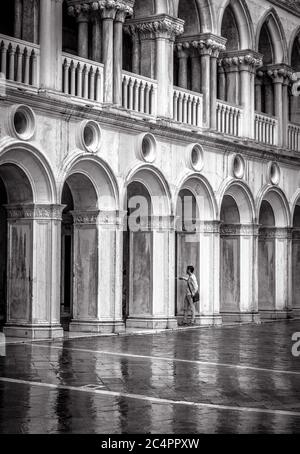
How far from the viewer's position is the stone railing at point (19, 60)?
17250 millimetres

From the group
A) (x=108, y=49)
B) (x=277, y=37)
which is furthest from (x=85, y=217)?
(x=277, y=37)

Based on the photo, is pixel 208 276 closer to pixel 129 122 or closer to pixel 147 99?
pixel 147 99

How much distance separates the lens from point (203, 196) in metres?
23.2

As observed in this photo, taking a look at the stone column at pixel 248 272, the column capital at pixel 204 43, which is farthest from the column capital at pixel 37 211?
the stone column at pixel 248 272

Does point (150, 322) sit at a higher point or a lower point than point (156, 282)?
lower

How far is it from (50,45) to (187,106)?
5229 millimetres

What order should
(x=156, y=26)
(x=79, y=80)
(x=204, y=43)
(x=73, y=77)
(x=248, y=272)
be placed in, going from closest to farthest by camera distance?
(x=73, y=77) → (x=79, y=80) → (x=156, y=26) → (x=204, y=43) → (x=248, y=272)

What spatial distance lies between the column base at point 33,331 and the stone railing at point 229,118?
7969 millimetres

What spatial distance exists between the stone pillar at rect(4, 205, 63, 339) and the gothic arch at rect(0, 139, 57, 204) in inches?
9.6

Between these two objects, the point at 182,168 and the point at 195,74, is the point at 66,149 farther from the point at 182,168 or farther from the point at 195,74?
the point at 195,74

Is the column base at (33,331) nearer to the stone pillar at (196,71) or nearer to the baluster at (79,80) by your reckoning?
the baluster at (79,80)
